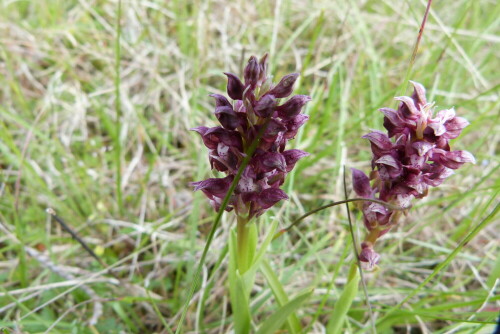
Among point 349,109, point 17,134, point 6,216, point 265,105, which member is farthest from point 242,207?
point 17,134

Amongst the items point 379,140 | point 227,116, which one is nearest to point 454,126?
point 379,140

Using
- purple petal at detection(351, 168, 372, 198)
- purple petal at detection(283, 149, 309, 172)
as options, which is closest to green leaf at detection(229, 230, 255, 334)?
purple petal at detection(283, 149, 309, 172)

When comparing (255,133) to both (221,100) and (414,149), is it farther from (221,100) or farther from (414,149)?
(414,149)

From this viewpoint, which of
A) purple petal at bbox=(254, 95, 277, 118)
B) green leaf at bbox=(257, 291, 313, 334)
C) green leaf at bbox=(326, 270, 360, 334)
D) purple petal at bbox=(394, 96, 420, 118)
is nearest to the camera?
purple petal at bbox=(254, 95, 277, 118)

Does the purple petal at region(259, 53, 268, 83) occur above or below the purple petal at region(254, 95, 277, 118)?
above

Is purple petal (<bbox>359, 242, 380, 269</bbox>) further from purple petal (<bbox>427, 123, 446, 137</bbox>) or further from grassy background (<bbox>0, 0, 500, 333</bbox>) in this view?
purple petal (<bbox>427, 123, 446, 137</bbox>)

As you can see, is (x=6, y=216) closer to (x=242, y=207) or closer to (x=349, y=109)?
(x=242, y=207)
